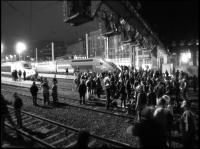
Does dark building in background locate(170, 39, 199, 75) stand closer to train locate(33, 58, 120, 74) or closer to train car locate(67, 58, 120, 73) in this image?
train car locate(67, 58, 120, 73)

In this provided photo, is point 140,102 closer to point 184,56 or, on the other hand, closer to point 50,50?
point 184,56

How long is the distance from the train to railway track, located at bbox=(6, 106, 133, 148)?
21.4 metres

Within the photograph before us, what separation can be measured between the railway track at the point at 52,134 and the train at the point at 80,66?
21.4m

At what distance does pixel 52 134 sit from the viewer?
831 centimetres

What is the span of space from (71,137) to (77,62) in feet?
99.0

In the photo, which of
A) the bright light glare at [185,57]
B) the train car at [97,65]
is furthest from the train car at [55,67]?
the bright light glare at [185,57]

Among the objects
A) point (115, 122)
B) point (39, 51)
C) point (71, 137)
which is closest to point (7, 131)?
point (71, 137)

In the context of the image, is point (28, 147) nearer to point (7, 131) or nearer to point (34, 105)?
point (7, 131)

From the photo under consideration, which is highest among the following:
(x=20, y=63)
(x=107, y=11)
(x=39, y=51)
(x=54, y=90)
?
(x=39, y=51)

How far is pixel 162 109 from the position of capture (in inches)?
241

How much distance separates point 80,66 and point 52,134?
28714 millimetres

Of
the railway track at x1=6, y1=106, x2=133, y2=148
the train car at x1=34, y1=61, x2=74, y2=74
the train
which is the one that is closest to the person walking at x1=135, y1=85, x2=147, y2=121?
the railway track at x1=6, y1=106, x2=133, y2=148

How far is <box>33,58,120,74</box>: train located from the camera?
31739mm

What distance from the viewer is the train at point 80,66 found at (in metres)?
31.7
